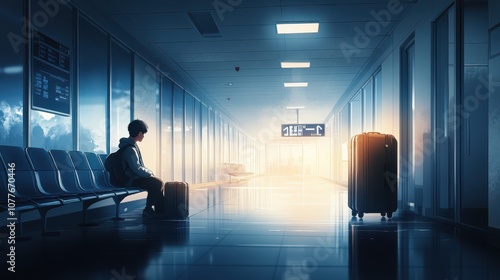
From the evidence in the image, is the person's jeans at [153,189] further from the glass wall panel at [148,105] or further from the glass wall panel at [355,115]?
the glass wall panel at [355,115]

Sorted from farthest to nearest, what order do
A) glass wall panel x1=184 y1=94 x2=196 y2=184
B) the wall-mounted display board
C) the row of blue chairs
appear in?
1. the wall-mounted display board
2. glass wall panel x1=184 y1=94 x2=196 y2=184
3. the row of blue chairs

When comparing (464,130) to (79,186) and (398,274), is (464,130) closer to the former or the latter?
(398,274)

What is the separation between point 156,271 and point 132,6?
428cm

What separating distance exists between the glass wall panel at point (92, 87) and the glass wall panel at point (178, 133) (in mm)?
4519

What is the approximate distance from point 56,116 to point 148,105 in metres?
3.67

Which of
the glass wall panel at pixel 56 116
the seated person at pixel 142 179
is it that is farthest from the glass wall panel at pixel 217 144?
the glass wall panel at pixel 56 116

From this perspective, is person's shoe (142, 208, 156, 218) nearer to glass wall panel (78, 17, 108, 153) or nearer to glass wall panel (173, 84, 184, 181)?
glass wall panel (78, 17, 108, 153)

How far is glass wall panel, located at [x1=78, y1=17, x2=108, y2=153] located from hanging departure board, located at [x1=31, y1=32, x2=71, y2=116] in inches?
15.7

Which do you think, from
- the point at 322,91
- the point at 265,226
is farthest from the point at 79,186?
the point at 322,91

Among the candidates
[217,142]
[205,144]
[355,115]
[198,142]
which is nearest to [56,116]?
[198,142]

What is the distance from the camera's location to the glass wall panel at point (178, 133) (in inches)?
435

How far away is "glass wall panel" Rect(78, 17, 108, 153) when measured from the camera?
568cm

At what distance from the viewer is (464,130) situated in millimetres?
4820

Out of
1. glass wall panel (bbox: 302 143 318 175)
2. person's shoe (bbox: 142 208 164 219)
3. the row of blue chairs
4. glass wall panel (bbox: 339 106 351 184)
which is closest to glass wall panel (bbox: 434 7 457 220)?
person's shoe (bbox: 142 208 164 219)
